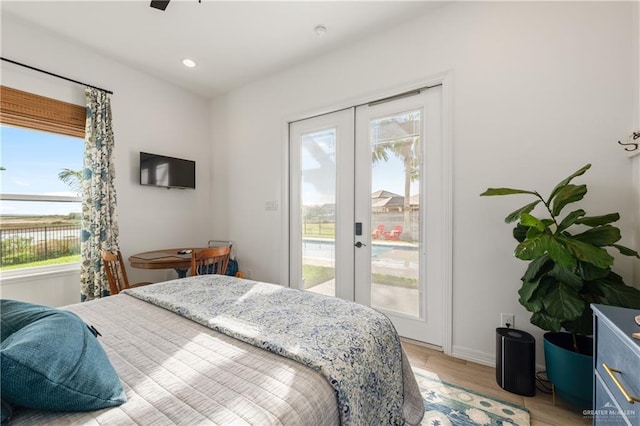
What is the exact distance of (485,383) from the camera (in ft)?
6.02

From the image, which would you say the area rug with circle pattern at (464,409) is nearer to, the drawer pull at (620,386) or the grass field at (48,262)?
the drawer pull at (620,386)

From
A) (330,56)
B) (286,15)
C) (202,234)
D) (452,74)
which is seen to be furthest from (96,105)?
(452,74)

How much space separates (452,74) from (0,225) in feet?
13.6

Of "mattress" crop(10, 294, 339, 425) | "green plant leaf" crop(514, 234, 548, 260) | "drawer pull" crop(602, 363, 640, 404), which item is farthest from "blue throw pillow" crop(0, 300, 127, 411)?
"green plant leaf" crop(514, 234, 548, 260)

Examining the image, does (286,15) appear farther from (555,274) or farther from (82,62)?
(555,274)

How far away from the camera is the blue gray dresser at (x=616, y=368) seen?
32.8 inches

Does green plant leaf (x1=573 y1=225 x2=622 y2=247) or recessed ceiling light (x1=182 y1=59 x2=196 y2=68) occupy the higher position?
recessed ceiling light (x1=182 y1=59 x2=196 y2=68)

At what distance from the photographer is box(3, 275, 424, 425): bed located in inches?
28.2

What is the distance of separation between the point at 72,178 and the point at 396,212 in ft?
11.0

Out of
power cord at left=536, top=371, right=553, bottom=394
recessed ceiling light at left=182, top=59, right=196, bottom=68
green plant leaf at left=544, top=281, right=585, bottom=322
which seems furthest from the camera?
recessed ceiling light at left=182, top=59, right=196, bottom=68

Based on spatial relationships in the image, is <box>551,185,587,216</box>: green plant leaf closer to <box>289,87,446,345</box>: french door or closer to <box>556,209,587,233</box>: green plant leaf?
<box>556,209,587,233</box>: green plant leaf

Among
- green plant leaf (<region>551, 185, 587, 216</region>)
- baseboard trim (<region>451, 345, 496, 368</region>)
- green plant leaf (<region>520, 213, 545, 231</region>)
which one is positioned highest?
green plant leaf (<region>551, 185, 587, 216</region>)

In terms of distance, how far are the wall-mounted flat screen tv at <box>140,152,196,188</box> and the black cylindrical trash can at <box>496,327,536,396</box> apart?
12.0 feet

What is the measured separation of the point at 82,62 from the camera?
2.79 metres
